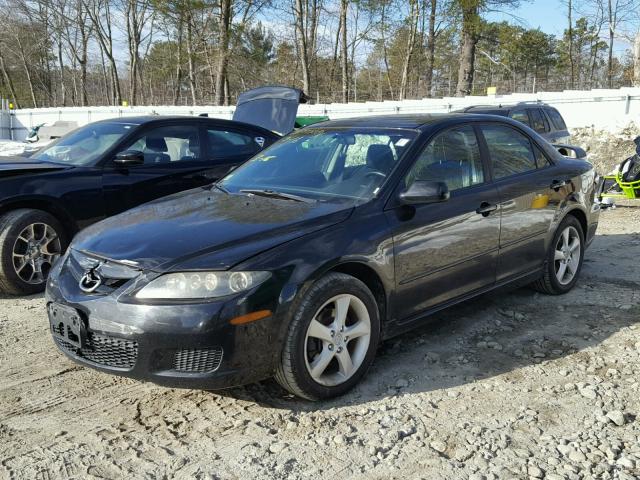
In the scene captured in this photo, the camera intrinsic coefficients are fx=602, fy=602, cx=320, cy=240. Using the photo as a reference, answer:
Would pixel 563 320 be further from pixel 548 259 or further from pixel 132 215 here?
pixel 132 215

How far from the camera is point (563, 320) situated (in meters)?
4.66

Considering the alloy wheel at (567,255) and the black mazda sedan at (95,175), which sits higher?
the black mazda sedan at (95,175)

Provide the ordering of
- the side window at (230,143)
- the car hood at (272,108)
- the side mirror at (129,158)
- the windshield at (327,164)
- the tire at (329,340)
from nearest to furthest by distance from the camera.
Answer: the tire at (329,340) → the windshield at (327,164) → the side mirror at (129,158) → the side window at (230,143) → the car hood at (272,108)

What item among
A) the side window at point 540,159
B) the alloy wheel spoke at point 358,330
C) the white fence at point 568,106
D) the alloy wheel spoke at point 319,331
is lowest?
the alloy wheel spoke at point 358,330

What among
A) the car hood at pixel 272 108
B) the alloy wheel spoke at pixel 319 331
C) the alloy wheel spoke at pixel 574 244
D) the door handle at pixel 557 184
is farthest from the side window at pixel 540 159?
the car hood at pixel 272 108

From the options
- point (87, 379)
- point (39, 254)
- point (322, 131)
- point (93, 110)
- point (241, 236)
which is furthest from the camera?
point (93, 110)

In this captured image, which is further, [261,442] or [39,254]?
[39,254]

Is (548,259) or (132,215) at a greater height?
(132,215)

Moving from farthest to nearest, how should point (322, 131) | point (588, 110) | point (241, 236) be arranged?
point (588, 110)
point (322, 131)
point (241, 236)

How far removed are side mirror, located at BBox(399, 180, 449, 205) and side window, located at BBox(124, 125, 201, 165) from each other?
3.55 metres

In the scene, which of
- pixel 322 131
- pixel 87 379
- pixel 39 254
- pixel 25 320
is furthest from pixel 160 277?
pixel 39 254

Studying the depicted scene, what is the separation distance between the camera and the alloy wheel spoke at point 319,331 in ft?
10.4

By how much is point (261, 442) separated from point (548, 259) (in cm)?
308

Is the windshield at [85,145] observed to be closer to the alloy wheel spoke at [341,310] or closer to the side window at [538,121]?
the alloy wheel spoke at [341,310]
